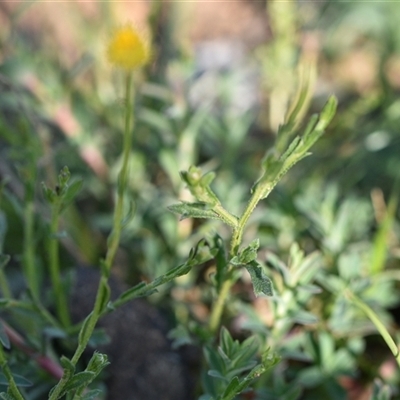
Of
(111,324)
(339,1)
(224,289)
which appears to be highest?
(224,289)

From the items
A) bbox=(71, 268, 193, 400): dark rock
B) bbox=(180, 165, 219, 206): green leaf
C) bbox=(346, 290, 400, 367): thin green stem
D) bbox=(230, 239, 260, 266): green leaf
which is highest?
bbox=(180, 165, 219, 206): green leaf

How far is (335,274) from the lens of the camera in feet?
3.63

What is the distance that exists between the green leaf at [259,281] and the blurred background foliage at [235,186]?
0.20 m

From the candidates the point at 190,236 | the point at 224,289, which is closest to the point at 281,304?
the point at 224,289

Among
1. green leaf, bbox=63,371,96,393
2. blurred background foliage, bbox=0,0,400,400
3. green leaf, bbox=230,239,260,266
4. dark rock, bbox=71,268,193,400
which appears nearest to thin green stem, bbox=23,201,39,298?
blurred background foliage, bbox=0,0,400,400

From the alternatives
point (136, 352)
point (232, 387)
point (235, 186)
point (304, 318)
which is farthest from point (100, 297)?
point (235, 186)

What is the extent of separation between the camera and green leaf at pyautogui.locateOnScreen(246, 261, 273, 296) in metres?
0.64

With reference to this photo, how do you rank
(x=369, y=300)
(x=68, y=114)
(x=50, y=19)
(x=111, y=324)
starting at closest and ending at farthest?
(x=369, y=300), (x=111, y=324), (x=68, y=114), (x=50, y=19)

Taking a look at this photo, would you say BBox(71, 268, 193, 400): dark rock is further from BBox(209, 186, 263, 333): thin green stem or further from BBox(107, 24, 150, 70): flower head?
BBox(107, 24, 150, 70): flower head

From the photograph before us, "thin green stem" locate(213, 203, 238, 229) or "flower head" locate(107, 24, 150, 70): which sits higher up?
"flower head" locate(107, 24, 150, 70)

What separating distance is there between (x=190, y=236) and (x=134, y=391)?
0.37 m

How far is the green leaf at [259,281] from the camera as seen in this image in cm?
64

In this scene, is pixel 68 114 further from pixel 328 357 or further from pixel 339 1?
pixel 339 1

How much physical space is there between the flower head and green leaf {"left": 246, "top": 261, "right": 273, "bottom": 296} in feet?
1.31
